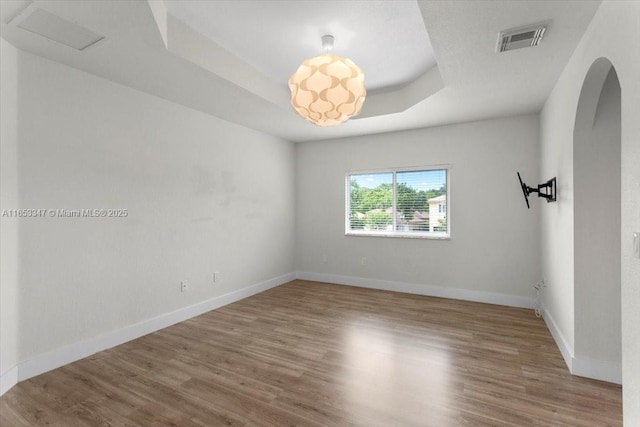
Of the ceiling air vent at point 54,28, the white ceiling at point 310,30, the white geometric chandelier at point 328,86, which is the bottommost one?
the white geometric chandelier at point 328,86

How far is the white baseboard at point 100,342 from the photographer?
7.88ft

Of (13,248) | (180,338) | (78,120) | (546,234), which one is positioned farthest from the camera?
(546,234)

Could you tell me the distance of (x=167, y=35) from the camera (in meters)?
2.39

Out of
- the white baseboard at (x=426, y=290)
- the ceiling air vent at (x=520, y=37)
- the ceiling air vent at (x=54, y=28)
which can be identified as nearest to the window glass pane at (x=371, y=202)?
the white baseboard at (x=426, y=290)

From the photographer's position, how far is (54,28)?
212 cm

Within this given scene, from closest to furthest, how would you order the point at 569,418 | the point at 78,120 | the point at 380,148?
the point at 569,418 < the point at 78,120 < the point at 380,148

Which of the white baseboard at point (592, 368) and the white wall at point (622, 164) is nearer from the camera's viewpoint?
the white wall at point (622, 164)

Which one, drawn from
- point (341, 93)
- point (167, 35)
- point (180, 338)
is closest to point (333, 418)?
point (180, 338)

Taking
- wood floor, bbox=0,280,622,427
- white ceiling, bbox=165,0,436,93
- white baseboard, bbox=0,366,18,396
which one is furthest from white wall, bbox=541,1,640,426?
white baseboard, bbox=0,366,18,396

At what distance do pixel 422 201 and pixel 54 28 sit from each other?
15.1ft

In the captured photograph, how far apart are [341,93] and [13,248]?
9.36 feet

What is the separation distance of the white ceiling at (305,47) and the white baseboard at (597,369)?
2475 millimetres

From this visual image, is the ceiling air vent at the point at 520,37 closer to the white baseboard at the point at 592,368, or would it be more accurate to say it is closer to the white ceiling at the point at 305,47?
the white ceiling at the point at 305,47

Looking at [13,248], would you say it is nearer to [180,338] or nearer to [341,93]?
[180,338]
